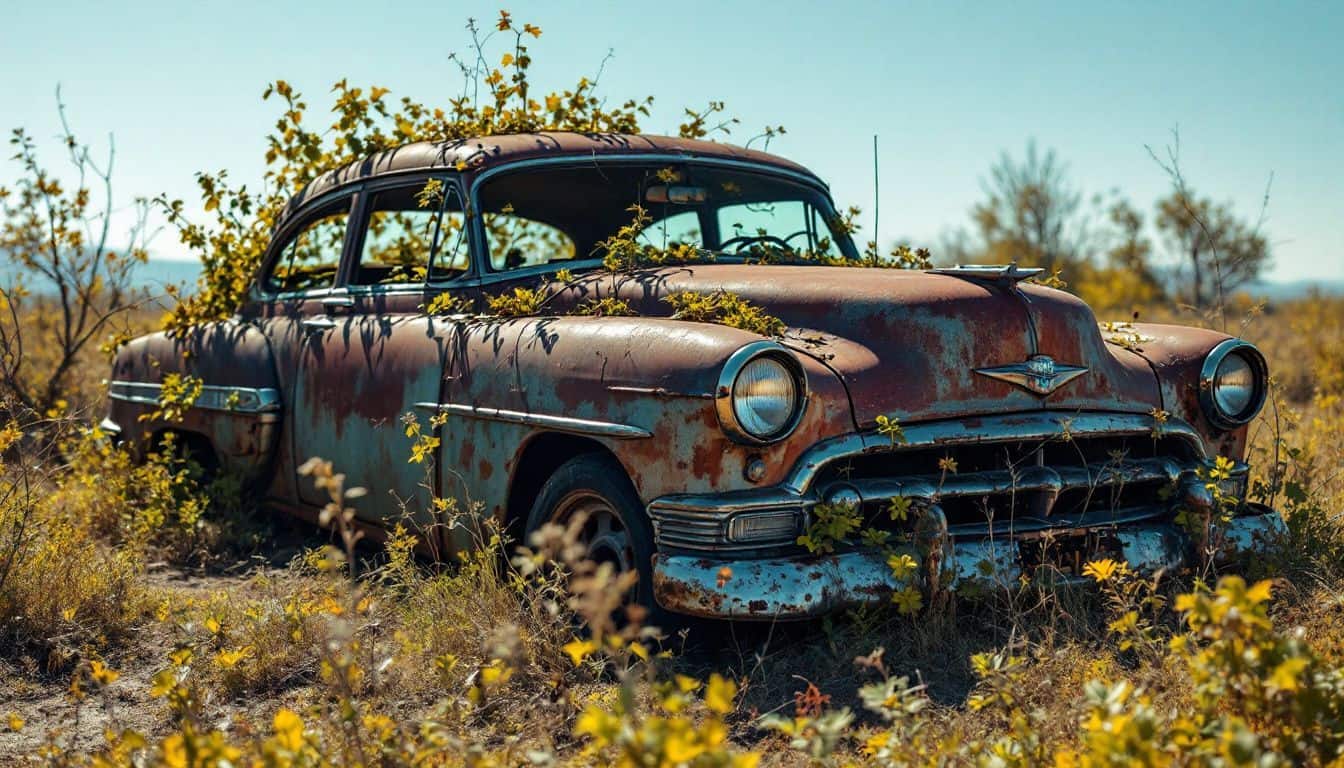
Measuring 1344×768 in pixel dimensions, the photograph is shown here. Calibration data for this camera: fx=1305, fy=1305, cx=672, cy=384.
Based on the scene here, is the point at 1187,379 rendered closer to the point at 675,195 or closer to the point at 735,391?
the point at 735,391

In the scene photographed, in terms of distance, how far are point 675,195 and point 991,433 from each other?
1759 mm

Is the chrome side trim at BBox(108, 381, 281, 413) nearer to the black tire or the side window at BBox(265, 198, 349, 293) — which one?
the side window at BBox(265, 198, 349, 293)

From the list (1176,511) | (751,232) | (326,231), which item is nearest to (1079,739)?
(1176,511)

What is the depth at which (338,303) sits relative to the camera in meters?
5.18

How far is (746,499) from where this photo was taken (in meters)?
3.38

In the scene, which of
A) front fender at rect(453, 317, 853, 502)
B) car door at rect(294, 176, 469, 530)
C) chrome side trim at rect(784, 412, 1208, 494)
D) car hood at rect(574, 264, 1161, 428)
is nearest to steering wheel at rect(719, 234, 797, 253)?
car hood at rect(574, 264, 1161, 428)

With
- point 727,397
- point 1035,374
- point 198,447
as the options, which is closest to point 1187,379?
point 1035,374

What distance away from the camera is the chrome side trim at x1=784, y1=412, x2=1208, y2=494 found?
11.3ft

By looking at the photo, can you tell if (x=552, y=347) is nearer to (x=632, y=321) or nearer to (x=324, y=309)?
(x=632, y=321)

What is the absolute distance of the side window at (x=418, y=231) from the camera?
4.80 m

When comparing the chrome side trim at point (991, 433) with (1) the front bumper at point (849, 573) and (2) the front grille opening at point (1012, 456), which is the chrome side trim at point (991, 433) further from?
(1) the front bumper at point (849, 573)

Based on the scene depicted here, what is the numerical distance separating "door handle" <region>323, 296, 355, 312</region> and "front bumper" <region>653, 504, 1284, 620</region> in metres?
2.23

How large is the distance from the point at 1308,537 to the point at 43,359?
9.58 meters

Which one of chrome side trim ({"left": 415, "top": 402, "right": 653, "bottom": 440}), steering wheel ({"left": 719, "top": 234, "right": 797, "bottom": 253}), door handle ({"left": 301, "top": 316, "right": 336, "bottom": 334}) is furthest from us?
door handle ({"left": 301, "top": 316, "right": 336, "bottom": 334})
